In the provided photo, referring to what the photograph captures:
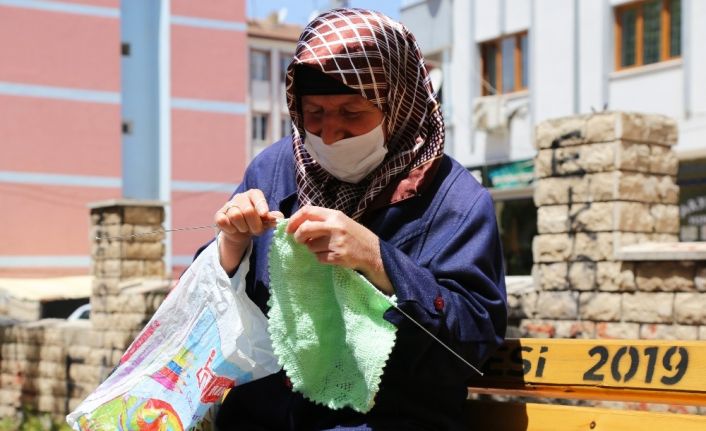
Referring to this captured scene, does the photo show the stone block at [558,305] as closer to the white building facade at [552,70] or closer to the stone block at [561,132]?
the stone block at [561,132]

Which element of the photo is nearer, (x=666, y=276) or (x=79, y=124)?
(x=666, y=276)

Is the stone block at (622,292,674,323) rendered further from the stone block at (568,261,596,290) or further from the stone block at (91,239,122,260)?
the stone block at (91,239,122,260)

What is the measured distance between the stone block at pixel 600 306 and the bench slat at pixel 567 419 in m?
4.05

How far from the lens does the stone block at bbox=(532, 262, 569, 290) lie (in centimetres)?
697

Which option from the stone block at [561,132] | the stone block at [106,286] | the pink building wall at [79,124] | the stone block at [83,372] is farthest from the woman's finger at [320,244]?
the pink building wall at [79,124]

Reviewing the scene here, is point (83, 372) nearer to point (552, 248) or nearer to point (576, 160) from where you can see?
point (552, 248)

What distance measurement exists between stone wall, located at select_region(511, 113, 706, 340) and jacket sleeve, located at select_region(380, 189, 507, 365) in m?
→ 4.15

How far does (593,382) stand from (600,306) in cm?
414

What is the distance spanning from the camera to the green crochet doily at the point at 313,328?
7.80ft

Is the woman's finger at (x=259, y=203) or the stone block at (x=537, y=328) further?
the stone block at (x=537, y=328)

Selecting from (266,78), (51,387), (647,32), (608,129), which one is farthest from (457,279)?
(266,78)

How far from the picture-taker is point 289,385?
260 centimetres

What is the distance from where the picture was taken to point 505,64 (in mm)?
19781

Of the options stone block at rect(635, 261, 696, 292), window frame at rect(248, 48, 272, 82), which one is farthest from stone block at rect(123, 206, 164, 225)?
window frame at rect(248, 48, 272, 82)
